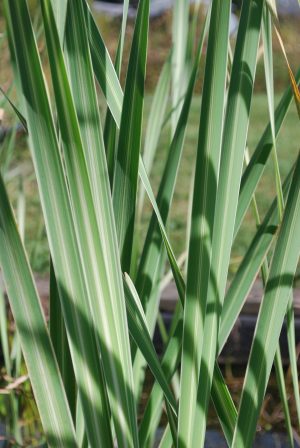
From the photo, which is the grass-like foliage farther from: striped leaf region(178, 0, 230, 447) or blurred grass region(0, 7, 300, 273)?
blurred grass region(0, 7, 300, 273)

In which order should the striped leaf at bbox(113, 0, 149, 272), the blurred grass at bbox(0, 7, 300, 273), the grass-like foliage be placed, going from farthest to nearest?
the blurred grass at bbox(0, 7, 300, 273)
the striped leaf at bbox(113, 0, 149, 272)
the grass-like foliage

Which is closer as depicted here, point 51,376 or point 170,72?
point 51,376

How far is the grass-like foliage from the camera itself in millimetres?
506

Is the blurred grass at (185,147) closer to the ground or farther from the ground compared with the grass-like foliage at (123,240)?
closer to the ground

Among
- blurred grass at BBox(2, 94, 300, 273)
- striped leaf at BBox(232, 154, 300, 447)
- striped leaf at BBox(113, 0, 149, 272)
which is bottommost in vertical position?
blurred grass at BBox(2, 94, 300, 273)

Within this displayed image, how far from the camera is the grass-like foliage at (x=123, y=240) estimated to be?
51 cm

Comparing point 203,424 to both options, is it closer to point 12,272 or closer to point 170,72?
point 12,272

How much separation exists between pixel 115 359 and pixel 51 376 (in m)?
0.05

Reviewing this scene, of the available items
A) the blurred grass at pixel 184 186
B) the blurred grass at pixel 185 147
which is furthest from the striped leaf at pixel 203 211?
the blurred grass at pixel 184 186

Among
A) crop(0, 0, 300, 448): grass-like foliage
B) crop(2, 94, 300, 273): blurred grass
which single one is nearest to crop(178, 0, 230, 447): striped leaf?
crop(0, 0, 300, 448): grass-like foliage

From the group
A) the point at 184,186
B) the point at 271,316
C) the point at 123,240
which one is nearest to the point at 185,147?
the point at 184,186

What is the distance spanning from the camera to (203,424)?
611 millimetres

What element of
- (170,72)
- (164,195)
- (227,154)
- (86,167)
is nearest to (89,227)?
(86,167)

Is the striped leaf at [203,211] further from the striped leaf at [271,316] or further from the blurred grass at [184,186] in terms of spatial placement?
the blurred grass at [184,186]
